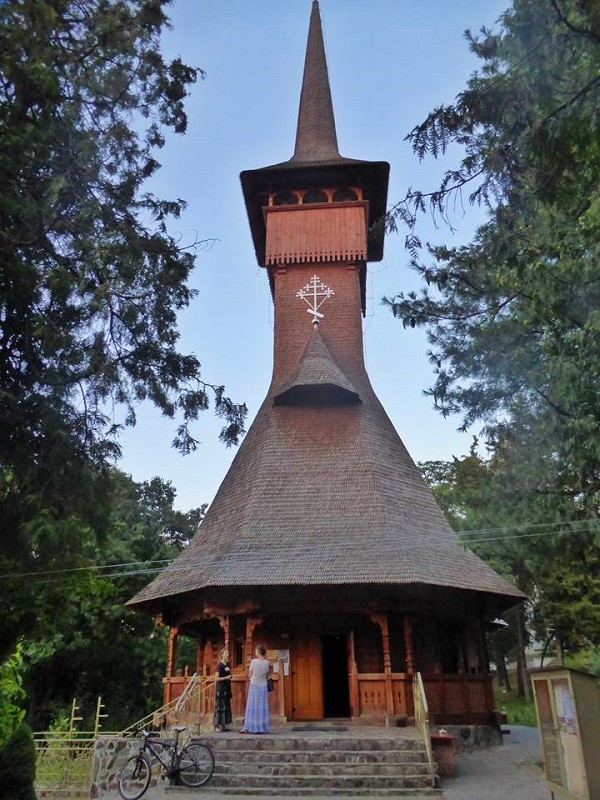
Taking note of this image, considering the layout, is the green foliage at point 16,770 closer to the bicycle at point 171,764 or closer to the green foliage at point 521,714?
the bicycle at point 171,764

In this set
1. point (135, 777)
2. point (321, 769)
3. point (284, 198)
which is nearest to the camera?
point (135, 777)

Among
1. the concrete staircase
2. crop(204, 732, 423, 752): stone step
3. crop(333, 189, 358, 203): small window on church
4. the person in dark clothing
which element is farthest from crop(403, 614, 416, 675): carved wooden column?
crop(333, 189, 358, 203): small window on church

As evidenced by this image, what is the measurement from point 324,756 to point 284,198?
582 inches

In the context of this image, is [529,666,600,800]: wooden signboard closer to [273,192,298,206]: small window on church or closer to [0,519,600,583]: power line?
[0,519,600,583]: power line

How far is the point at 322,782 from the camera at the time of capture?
828 centimetres

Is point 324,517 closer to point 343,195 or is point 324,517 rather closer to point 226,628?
point 226,628

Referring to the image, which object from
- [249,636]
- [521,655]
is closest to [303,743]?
[249,636]

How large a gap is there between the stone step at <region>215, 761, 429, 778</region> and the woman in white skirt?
0.99 m

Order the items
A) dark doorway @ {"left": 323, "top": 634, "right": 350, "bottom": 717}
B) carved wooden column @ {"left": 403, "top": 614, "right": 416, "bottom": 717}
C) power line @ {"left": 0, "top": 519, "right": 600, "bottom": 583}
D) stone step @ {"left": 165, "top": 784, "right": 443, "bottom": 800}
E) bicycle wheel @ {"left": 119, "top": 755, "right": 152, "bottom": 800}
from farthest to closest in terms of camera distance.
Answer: dark doorway @ {"left": 323, "top": 634, "right": 350, "bottom": 717} < carved wooden column @ {"left": 403, "top": 614, "right": 416, "bottom": 717} < bicycle wheel @ {"left": 119, "top": 755, "right": 152, "bottom": 800} < stone step @ {"left": 165, "top": 784, "right": 443, "bottom": 800} < power line @ {"left": 0, "top": 519, "right": 600, "bottom": 583}

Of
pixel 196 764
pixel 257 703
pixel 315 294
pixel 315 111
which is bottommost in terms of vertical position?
pixel 196 764

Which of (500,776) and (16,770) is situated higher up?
(16,770)

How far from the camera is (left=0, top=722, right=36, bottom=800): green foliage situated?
23.3 feet

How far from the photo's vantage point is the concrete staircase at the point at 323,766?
26.7ft

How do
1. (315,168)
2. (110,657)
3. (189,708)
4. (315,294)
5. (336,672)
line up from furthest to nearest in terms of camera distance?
(110,657), (315,168), (315,294), (336,672), (189,708)
